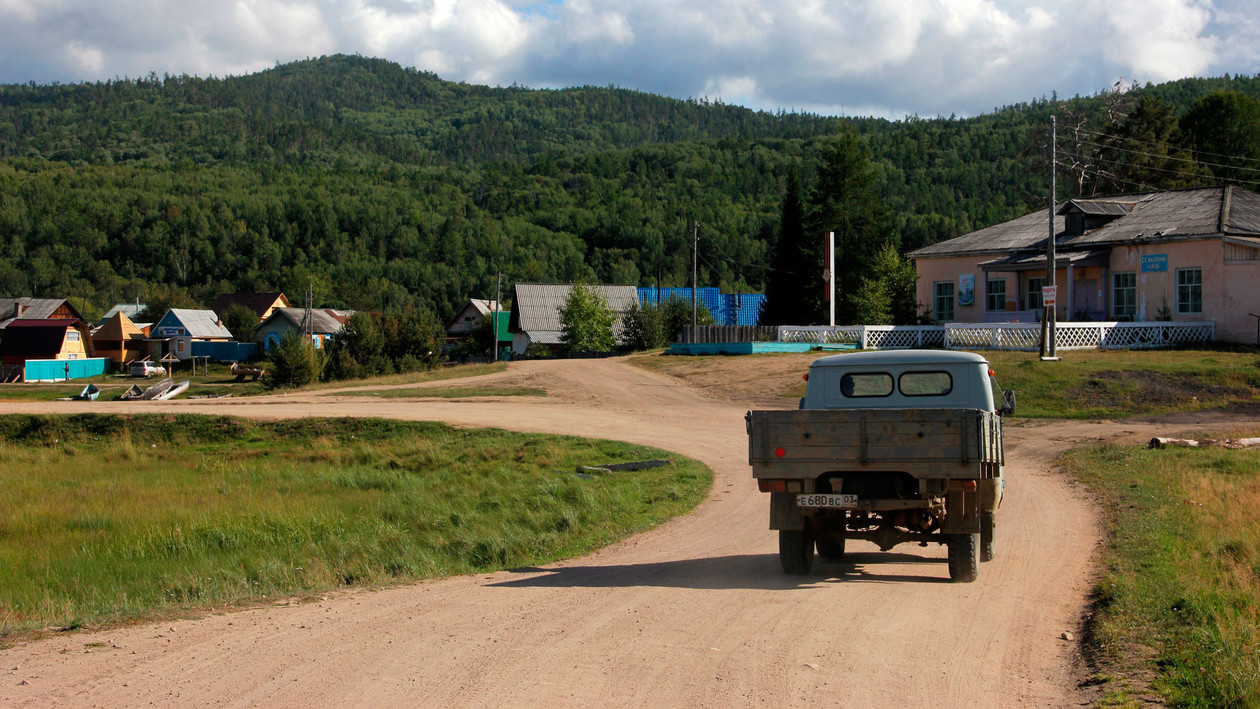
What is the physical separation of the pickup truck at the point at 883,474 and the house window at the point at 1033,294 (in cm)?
3622

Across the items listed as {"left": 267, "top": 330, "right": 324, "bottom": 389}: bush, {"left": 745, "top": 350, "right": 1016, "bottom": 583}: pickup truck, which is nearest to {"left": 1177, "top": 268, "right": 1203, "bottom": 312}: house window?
{"left": 745, "top": 350, "right": 1016, "bottom": 583}: pickup truck

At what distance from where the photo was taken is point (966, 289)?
4556 centimetres

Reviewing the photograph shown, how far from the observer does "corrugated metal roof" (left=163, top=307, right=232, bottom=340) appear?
86750mm

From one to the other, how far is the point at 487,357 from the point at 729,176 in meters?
114

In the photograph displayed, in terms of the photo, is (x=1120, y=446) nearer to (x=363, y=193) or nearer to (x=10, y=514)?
(x=10, y=514)

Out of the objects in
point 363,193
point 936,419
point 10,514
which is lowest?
point 10,514

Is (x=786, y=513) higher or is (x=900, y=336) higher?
(x=900, y=336)

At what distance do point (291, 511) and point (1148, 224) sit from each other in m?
37.1

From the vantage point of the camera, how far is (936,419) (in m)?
8.22

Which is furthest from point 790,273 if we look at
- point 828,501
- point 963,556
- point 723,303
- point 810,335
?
point 828,501

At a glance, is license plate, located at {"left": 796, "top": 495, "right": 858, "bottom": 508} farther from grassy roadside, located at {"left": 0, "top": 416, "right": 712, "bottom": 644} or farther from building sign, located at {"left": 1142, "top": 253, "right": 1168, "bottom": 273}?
building sign, located at {"left": 1142, "top": 253, "right": 1168, "bottom": 273}

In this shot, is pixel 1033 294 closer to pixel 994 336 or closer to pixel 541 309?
pixel 994 336

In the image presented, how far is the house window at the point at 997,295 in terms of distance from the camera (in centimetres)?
4394

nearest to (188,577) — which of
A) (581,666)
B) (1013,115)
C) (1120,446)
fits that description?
(581,666)
